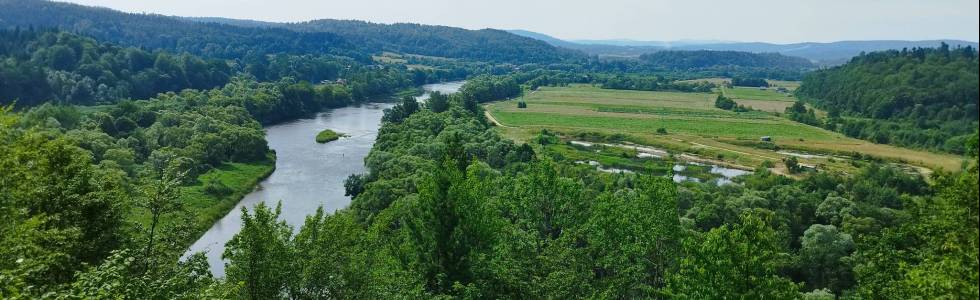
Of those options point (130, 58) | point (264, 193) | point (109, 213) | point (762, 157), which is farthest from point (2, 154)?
point (130, 58)

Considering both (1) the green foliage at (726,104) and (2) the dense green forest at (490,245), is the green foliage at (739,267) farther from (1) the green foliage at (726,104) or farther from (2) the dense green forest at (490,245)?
(1) the green foliage at (726,104)

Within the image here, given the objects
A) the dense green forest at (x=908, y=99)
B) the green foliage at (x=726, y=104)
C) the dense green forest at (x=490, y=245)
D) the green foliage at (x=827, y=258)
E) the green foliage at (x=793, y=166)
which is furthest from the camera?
the green foliage at (x=726, y=104)

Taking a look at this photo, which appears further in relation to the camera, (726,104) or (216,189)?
(726,104)

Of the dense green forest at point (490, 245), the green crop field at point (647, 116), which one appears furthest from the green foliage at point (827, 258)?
the green crop field at point (647, 116)

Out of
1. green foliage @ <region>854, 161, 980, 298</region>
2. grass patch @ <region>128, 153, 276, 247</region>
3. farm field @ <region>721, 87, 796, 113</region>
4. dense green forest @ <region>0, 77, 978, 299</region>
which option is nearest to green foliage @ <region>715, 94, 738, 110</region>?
farm field @ <region>721, 87, 796, 113</region>

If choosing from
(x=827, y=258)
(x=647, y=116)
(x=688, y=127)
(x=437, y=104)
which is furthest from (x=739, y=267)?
(x=647, y=116)

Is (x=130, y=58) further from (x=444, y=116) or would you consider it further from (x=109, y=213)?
(x=109, y=213)

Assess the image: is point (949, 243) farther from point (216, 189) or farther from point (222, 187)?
point (222, 187)
